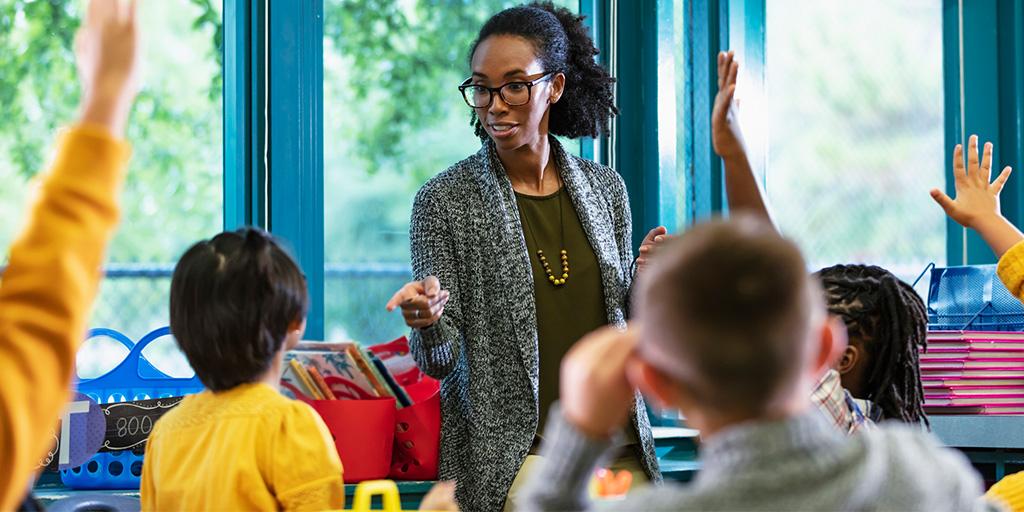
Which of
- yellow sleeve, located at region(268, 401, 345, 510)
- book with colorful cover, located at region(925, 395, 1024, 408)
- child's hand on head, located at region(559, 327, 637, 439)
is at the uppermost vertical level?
child's hand on head, located at region(559, 327, 637, 439)

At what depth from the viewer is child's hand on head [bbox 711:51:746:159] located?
6.30 feet

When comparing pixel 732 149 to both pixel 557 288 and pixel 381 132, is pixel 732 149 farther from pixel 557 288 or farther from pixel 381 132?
pixel 381 132

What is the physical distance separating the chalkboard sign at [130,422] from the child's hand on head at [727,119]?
1.36 metres

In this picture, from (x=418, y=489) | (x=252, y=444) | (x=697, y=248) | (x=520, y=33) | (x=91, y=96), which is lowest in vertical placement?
(x=418, y=489)

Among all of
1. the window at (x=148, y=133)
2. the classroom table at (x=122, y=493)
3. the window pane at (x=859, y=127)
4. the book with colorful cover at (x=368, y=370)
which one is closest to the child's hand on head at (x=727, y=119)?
the book with colorful cover at (x=368, y=370)

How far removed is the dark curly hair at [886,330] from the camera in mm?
2199

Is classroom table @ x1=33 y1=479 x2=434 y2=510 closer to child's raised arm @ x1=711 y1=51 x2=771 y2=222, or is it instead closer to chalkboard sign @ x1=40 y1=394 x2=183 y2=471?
chalkboard sign @ x1=40 y1=394 x2=183 y2=471

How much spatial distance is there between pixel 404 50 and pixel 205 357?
5.34 feet

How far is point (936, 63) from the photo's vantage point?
12.4ft

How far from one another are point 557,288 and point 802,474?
1.67 metres

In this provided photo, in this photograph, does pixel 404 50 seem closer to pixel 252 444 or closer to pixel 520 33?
pixel 520 33

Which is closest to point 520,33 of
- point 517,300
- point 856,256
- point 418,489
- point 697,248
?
point 517,300

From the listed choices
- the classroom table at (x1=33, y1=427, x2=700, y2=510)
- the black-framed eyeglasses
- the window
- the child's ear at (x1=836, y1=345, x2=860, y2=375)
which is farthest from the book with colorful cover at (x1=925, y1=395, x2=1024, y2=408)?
the window

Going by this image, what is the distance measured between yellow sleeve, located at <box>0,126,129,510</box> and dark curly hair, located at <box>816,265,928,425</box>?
1527mm
